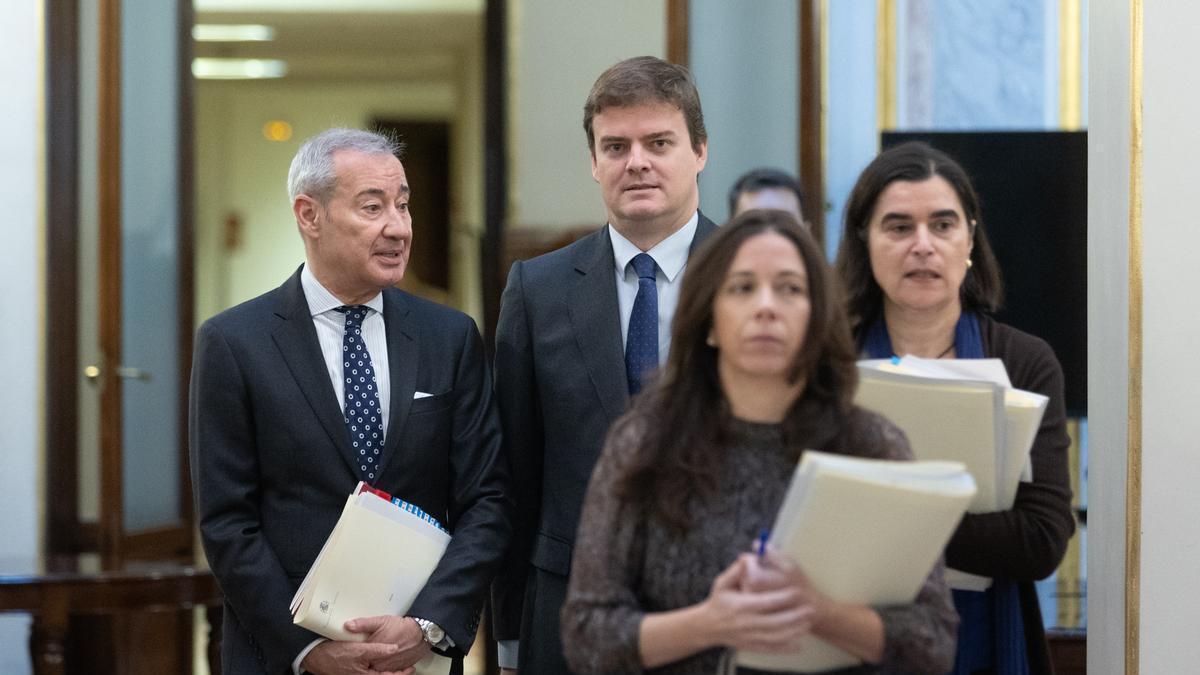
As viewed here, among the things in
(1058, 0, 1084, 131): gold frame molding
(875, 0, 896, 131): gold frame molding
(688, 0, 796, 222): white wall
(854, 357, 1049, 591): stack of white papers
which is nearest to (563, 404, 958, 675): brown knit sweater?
(854, 357, 1049, 591): stack of white papers

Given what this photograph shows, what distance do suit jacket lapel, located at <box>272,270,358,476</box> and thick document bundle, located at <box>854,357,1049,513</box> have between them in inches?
38.8

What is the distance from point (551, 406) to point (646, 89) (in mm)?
593

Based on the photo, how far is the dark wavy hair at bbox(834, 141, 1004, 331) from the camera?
2.50m

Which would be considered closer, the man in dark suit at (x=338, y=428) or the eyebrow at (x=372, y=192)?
the man in dark suit at (x=338, y=428)

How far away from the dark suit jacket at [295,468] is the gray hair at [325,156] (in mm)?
202

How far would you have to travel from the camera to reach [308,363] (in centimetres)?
273

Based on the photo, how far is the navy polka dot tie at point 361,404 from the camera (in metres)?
2.71

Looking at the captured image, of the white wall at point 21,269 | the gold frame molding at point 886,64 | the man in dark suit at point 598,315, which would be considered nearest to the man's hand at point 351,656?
the man in dark suit at point 598,315

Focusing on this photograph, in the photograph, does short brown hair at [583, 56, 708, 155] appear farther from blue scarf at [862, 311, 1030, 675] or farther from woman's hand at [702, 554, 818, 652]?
woman's hand at [702, 554, 818, 652]

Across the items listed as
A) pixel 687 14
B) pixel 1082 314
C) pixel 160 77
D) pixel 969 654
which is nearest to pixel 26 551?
pixel 160 77

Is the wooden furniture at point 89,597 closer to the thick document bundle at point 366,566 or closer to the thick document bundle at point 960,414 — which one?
the thick document bundle at point 366,566

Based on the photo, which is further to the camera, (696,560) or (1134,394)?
(1134,394)

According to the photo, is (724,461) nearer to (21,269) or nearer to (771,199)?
(771,199)

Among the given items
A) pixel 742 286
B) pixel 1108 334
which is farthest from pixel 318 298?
pixel 1108 334
